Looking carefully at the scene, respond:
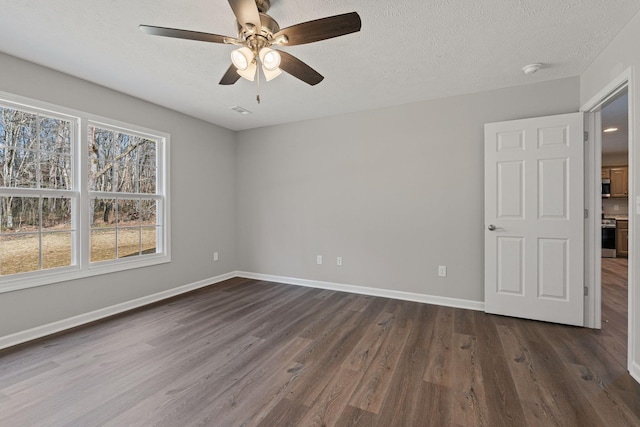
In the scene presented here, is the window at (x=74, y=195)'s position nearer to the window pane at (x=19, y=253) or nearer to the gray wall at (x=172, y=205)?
the window pane at (x=19, y=253)

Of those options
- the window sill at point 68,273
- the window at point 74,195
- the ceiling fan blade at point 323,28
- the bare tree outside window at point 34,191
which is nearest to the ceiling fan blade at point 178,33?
the ceiling fan blade at point 323,28

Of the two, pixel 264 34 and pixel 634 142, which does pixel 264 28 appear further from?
pixel 634 142

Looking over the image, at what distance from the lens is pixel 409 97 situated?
3357 millimetres

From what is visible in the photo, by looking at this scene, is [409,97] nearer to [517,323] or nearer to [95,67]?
[517,323]

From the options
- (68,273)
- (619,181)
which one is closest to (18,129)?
(68,273)

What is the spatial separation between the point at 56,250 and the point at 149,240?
957mm

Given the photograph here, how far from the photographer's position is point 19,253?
8.19 ft

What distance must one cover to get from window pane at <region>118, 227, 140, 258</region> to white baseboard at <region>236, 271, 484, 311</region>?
1763 millimetres

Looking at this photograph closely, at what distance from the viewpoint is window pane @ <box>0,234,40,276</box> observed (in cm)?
242

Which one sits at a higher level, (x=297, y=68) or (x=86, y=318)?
(x=297, y=68)

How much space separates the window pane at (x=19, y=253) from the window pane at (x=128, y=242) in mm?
742

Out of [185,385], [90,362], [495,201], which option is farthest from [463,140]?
[90,362]

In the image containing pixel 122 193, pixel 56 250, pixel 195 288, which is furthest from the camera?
pixel 195 288

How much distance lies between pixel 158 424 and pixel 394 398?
4.55ft
